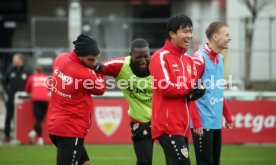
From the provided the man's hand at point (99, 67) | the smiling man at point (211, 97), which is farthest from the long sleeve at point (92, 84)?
the smiling man at point (211, 97)

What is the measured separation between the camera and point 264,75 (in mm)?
25828

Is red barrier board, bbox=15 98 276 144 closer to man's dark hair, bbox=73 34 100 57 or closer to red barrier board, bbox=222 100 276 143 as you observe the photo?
red barrier board, bbox=222 100 276 143

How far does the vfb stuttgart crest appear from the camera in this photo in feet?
64.1

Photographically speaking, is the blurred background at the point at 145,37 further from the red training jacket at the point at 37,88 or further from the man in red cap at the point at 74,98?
the man in red cap at the point at 74,98

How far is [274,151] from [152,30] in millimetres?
9269

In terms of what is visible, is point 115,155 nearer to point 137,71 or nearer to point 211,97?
point 137,71

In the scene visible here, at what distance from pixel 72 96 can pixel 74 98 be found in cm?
3

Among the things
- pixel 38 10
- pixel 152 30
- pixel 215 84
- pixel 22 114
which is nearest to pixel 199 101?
pixel 215 84

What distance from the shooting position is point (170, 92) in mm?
8961

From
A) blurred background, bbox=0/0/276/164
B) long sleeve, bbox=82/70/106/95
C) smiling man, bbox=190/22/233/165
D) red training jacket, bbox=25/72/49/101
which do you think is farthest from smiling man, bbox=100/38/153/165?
red training jacket, bbox=25/72/49/101

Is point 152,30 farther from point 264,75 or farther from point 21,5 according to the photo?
point 21,5

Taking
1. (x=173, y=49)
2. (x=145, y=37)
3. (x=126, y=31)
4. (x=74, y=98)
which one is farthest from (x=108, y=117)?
(x=173, y=49)

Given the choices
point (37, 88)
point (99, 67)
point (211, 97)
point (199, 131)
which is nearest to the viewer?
point (199, 131)

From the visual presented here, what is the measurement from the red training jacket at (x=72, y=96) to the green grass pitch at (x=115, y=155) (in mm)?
5627
